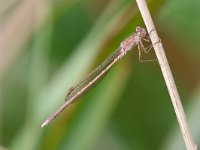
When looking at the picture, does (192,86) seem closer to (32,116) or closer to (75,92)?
(75,92)

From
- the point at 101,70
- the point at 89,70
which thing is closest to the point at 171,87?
the point at 89,70

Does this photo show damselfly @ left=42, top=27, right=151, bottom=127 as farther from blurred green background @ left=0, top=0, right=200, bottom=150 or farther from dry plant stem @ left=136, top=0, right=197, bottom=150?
dry plant stem @ left=136, top=0, right=197, bottom=150

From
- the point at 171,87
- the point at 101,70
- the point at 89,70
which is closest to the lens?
the point at 171,87

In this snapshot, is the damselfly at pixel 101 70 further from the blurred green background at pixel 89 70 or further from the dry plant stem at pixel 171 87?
the dry plant stem at pixel 171 87

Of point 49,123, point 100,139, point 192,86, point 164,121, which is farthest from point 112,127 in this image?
point 49,123

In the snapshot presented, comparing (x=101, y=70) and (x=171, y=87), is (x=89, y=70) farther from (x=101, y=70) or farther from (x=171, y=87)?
(x=171, y=87)

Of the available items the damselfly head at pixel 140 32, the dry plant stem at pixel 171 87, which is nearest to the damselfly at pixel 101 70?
the damselfly head at pixel 140 32
